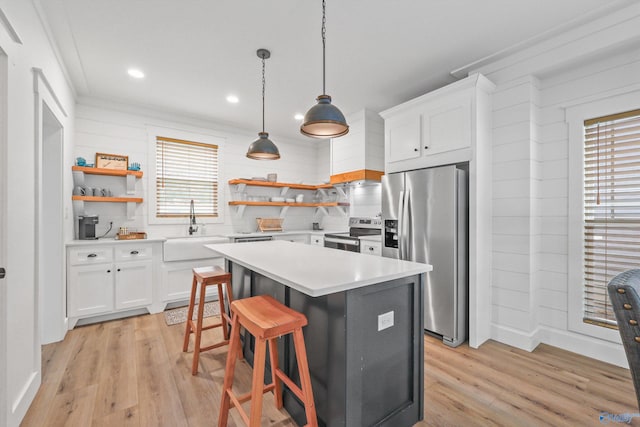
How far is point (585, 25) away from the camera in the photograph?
229 centimetres

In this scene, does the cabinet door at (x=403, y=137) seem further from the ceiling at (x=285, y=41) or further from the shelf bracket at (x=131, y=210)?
the shelf bracket at (x=131, y=210)

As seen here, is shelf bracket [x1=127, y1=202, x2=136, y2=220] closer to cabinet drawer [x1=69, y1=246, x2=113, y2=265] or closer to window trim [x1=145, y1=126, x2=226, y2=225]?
window trim [x1=145, y1=126, x2=226, y2=225]

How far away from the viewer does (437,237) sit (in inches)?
111

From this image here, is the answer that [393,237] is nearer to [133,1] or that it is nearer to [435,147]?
[435,147]

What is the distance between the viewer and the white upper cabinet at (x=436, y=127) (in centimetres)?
276

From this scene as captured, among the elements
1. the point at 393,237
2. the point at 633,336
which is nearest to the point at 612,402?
the point at 633,336

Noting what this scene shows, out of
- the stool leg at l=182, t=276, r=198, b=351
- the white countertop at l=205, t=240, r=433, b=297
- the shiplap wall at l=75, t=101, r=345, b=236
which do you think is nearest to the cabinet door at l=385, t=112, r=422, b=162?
the white countertop at l=205, t=240, r=433, b=297

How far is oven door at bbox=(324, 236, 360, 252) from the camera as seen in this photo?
395 cm

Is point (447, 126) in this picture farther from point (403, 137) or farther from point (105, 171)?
point (105, 171)

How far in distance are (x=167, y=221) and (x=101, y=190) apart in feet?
2.84

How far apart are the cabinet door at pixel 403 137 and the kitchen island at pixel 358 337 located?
176cm

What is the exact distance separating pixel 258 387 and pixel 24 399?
163 centimetres

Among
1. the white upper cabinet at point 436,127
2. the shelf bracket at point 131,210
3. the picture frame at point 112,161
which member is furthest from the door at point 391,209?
the picture frame at point 112,161

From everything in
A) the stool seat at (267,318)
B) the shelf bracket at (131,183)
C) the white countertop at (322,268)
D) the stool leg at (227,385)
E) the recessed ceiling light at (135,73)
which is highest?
the recessed ceiling light at (135,73)
